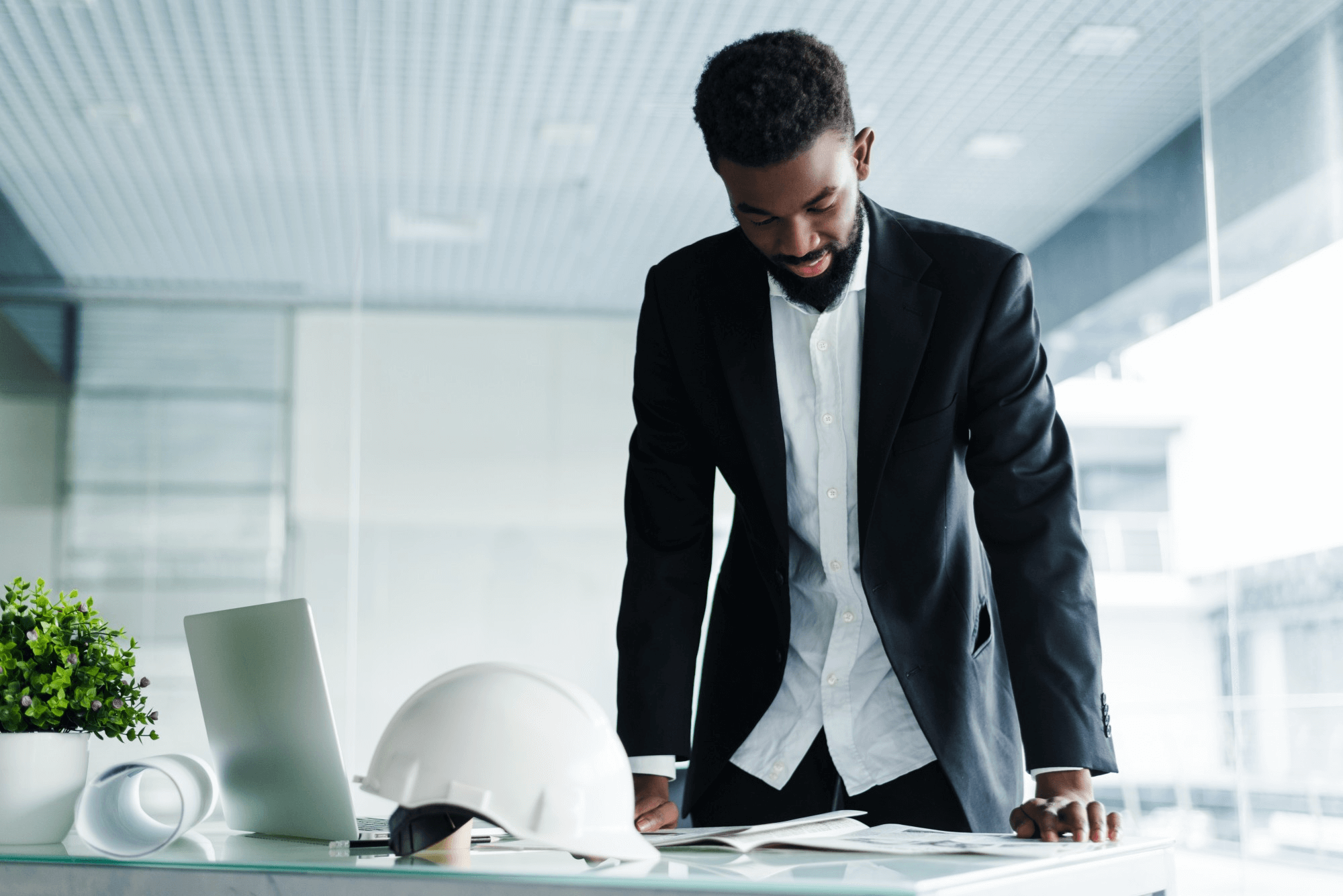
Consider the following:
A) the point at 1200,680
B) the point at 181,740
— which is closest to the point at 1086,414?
the point at 1200,680

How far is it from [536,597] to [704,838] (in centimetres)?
255

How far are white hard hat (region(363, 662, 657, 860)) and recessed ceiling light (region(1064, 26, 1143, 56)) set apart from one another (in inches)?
122

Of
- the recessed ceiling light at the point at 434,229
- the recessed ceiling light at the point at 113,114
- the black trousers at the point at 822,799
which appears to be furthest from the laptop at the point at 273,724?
the recessed ceiling light at the point at 113,114

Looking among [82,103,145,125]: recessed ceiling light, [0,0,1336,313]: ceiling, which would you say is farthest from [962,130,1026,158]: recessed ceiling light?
[82,103,145,125]: recessed ceiling light

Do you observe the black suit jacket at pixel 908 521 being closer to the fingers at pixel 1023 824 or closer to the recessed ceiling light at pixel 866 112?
the fingers at pixel 1023 824

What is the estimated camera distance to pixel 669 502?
52.2 inches

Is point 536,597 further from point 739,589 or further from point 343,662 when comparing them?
point 739,589

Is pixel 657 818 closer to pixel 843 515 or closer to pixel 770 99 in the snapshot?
pixel 843 515

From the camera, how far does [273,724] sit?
3.33 ft

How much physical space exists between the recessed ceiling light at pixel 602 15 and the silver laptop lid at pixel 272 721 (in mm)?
2383

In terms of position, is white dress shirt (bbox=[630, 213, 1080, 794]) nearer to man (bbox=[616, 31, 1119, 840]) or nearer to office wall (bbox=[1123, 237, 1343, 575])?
man (bbox=[616, 31, 1119, 840])

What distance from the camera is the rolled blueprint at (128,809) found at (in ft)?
3.09

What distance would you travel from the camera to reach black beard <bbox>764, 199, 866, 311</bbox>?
4.07 ft

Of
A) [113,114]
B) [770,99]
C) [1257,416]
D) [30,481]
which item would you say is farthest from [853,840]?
[113,114]
